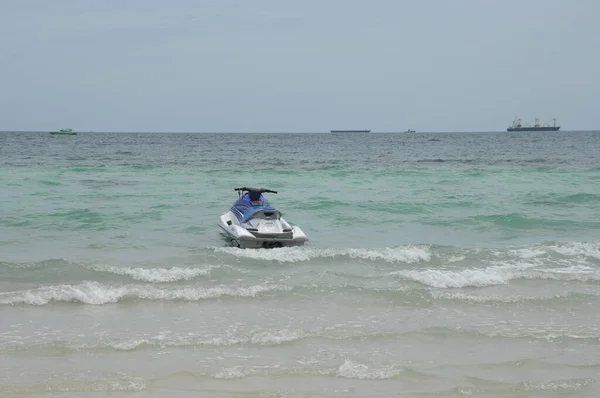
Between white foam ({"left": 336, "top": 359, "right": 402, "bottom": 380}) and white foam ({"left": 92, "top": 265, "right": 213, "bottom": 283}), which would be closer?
white foam ({"left": 336, "top": 359, "right": 402, "bottom": 380})

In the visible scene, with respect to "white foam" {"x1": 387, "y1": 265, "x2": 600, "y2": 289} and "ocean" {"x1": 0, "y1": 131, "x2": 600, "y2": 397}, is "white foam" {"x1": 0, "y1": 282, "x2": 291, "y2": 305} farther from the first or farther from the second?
"white foam" {"x1": 387, "y1": 265, "x2": 600, "y2": 289}

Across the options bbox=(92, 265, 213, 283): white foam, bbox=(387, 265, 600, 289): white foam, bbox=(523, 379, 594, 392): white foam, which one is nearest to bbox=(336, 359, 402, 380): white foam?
bbox=(523, 379, 594, 392): white foam

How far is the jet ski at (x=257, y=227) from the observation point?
521 inches

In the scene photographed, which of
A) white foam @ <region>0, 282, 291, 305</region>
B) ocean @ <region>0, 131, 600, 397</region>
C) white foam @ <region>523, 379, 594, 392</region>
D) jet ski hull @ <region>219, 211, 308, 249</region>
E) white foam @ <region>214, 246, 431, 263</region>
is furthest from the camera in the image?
jet ski hull @ <region>219, 211, 308, 249</region>

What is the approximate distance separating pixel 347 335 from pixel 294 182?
20.3 metres

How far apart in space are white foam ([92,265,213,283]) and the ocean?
4 centimetres

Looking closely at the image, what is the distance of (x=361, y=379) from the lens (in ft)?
21.2

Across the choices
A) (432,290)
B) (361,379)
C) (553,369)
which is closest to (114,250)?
(432,290)

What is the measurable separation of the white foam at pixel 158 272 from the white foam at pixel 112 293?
1.82ft

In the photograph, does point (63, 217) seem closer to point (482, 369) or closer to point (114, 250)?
point (114, 250)

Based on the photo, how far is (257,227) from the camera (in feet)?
44.7

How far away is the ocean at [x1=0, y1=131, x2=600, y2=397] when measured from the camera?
648 centimetres

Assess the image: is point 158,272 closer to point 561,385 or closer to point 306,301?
point 306,301

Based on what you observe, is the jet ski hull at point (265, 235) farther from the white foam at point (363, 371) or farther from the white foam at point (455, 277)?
the white foam at point (363, 371)
